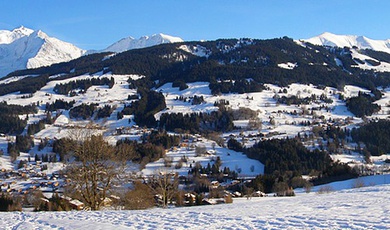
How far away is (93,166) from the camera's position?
2648cm

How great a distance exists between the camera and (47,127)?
5512 inches

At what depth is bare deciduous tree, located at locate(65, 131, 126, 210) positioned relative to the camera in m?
26.3

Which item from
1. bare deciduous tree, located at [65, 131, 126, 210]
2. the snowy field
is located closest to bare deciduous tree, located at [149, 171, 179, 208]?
bare deciduous tree, located at [65, 131, 126, 210]

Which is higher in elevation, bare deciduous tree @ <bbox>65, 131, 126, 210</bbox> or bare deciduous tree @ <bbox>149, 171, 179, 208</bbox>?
bare deciduous tree @ <bbox>65, 131, 126, 210</bbox>

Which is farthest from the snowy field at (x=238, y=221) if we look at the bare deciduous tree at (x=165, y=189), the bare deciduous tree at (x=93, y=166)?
the bare deciduous tree at (x=165, y=189)

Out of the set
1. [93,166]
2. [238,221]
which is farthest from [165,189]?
[238,221]

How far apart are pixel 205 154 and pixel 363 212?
8459 cm

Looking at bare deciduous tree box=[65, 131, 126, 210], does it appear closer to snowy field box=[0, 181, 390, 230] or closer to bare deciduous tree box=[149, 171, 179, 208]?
snowy field box=[0, 181, 390, 230]

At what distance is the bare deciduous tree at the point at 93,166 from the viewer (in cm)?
2628

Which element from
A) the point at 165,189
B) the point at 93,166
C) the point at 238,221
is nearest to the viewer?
the point at 238,221

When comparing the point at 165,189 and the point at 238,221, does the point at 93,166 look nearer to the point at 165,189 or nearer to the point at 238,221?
the point at 238,221

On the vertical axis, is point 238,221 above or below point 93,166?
below

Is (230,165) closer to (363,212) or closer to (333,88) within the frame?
(363,212)

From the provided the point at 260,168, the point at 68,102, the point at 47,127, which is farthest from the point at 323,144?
the point at 68,102
